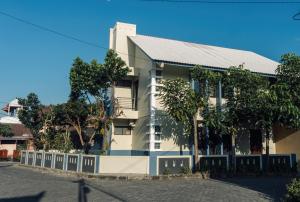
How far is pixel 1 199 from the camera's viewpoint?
9.98 metres

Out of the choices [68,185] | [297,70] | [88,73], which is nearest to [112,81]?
[88,73]

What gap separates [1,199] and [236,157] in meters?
12.2

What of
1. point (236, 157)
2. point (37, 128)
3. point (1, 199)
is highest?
point (37, 128)

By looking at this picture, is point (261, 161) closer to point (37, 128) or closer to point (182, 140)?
point (182, 140)

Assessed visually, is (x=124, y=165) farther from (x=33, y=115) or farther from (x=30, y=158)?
(x=33, y=115)

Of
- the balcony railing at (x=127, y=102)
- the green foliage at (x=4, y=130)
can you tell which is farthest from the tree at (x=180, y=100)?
the green foliage at (x=4, y=130)

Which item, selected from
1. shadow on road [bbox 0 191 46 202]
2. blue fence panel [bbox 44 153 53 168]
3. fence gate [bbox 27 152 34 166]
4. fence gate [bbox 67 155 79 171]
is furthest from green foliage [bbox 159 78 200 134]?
fence gate [bbox 27 152 34 166]

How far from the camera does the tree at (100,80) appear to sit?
61.9ft

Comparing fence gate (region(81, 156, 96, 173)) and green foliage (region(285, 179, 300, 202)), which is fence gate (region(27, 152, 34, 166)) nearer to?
fence gate (region(81, 156, 96, 173))

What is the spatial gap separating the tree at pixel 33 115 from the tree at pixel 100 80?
7.25 m

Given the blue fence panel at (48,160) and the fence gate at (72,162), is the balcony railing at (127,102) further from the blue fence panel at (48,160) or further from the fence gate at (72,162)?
the blue fence panel at (48,160)

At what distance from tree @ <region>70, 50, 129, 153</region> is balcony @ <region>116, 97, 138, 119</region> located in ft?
1.24

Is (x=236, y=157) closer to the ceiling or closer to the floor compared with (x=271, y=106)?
closer to the floor

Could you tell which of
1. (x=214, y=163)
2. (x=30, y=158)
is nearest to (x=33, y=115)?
(x=30, y=158)
